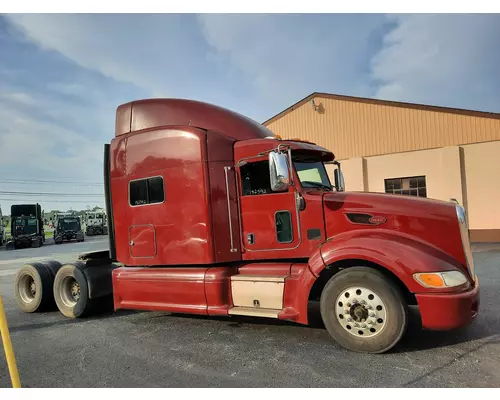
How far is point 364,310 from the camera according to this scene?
4156 millimetres

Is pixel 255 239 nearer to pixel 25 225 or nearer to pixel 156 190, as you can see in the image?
pixel 156 190

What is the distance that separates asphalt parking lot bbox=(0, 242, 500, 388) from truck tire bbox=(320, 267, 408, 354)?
0.16 m

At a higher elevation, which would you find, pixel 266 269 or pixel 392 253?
pixel 392 253

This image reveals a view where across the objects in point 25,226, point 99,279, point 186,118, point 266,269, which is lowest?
point 99,279

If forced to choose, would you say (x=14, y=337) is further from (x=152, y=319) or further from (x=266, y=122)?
(x=266, y=122)

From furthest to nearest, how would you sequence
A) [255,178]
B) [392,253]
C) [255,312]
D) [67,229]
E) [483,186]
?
[67,229] → [483,186] → [255,178] → [255,312] → [392,253]

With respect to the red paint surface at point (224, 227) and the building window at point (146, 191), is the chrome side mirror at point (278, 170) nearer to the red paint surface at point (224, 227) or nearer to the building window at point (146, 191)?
the red paint surface at point (224, 227)

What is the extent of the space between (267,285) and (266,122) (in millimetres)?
14061

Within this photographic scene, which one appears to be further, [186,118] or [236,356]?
[186,118]

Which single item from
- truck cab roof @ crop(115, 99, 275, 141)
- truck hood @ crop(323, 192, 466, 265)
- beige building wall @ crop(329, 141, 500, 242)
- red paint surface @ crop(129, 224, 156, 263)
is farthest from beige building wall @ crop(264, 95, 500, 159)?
red paint surface @ crop(129, 224, 156, 263)

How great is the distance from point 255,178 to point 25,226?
29440 millimetres

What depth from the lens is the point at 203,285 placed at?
16.6 feet

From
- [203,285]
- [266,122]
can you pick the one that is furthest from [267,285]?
[266,122]

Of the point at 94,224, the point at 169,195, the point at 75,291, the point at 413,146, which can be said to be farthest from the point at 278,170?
the point at 94,224
